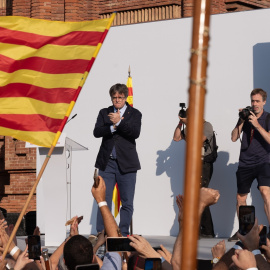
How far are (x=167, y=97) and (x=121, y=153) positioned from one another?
2.18m

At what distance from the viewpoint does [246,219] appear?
10.8 feet

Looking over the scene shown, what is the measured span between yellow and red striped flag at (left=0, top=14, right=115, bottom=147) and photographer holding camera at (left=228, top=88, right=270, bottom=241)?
109 inches

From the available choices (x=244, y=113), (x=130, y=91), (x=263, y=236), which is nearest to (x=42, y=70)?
(x=263, y=236)

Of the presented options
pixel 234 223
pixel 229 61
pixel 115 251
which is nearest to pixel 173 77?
pixel 229 61

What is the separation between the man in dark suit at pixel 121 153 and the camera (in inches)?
277

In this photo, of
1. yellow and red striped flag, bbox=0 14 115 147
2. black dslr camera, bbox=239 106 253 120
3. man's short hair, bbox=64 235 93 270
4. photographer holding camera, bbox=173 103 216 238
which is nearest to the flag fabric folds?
photographer holding camera, bbox=173 103 216 238

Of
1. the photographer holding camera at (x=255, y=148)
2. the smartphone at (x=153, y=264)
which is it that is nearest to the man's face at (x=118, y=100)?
the photographer holding camera at (x=255, y=148)

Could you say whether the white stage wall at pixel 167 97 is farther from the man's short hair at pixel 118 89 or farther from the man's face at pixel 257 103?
the man's short hair at pixel 118 89

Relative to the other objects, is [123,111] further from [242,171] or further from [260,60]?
[260,60]

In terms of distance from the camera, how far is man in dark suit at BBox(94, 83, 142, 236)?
7031 millimetres

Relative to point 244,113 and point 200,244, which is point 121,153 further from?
point 244,113

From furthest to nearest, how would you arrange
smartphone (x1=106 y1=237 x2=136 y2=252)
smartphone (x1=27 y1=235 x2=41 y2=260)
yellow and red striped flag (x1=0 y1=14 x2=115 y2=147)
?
yellow and red striped flag (x1=0 y1=14 x2=115 y2=147) < smartphone (x1=27 y1=235 x2=41 y2=260) < smartphone (x1=106 y1=237 x2=136 y2=252)

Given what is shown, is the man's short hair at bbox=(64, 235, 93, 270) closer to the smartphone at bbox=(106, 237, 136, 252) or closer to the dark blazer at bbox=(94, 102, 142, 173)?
the smartphone at bbox=(106, 237, 136, 252)

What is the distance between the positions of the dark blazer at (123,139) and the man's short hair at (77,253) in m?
3.50
